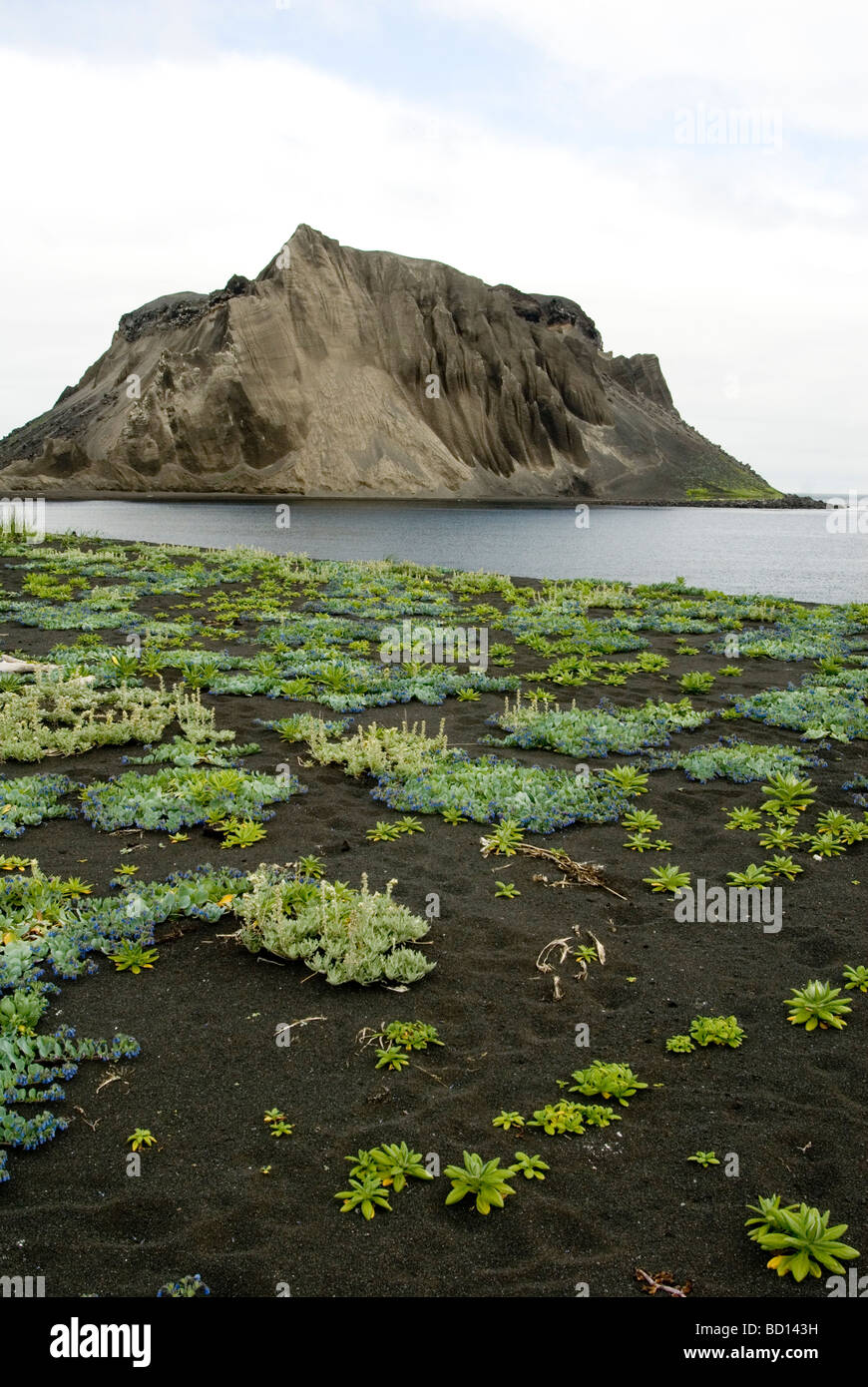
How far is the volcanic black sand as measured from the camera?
4625 mm

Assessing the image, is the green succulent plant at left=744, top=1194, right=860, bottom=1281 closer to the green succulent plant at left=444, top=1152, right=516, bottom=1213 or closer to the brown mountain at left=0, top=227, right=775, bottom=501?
the green succulent plant at left=444, top=1152, right=516, bottom=1213

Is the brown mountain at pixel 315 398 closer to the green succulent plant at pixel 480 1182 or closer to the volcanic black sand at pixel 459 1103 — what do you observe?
the volcanic black sand at pixel 459 1103

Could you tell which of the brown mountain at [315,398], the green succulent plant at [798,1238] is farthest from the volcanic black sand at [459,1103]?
the brown mountain at [315,398]

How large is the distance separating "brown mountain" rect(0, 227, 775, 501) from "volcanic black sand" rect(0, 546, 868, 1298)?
5188 inches

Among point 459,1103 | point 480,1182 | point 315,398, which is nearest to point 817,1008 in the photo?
point 459,1103

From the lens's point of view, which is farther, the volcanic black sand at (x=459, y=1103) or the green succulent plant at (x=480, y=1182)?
the green succulent plant at (x=480, y=1182)

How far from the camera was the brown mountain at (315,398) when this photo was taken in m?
144

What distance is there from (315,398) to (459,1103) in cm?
15010

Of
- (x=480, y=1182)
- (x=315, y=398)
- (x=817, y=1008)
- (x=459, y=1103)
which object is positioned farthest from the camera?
(x=315, y=398)

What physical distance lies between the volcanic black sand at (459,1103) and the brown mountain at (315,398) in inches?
5188

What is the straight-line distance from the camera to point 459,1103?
5738mm

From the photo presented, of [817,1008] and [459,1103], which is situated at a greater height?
[817,1008]

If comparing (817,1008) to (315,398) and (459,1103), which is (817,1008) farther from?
(315,398)
